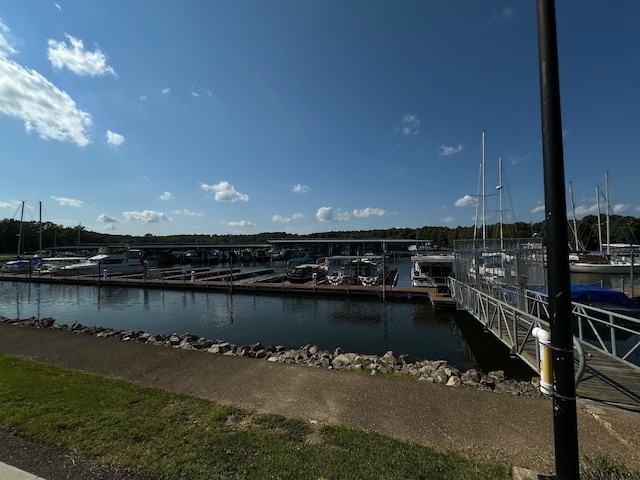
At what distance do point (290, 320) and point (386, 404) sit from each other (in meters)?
16.7

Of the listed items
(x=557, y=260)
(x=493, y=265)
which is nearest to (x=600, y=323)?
(x=493, y=265)

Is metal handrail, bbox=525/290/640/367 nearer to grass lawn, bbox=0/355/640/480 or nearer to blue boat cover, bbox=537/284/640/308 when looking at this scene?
blue boat cover, bbox=537/284/640/308

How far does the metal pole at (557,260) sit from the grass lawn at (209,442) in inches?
53.2

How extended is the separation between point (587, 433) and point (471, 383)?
3099 millimetres

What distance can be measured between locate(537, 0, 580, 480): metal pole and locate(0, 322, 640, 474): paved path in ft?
5.79

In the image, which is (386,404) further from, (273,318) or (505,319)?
(273,318)

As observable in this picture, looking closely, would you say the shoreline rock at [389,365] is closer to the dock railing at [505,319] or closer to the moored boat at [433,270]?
the dock railing at [505,319]

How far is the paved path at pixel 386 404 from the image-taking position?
14.1 ft

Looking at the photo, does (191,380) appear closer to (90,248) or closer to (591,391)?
(591,391)

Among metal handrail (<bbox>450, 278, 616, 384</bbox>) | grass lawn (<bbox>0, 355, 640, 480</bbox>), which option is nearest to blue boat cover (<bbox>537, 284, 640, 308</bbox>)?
metal handrail (<bbox>450, 278, 616, 384</bbox>)

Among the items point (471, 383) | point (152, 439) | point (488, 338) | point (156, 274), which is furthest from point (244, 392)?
point (156, 274)

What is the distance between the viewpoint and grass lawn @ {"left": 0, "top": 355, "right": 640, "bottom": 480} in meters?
3.60

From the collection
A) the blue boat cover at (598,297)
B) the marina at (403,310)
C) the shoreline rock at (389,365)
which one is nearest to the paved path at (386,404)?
the shoreline rock at (389,365)

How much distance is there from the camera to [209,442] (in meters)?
4.20
